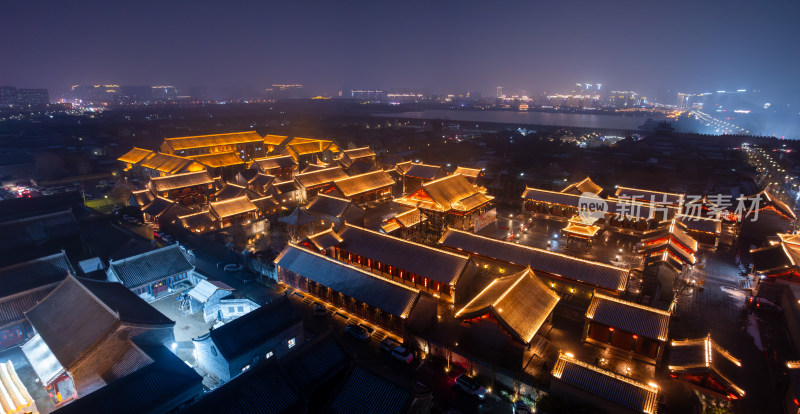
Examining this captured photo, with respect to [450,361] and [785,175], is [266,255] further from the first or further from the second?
[785,175]

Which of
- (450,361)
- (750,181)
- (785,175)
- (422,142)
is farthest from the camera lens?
(422,142)

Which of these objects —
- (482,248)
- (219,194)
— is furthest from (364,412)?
(219,194)

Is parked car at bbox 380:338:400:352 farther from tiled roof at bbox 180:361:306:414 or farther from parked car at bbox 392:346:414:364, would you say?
tiled roof at bbox 180:361:306:414

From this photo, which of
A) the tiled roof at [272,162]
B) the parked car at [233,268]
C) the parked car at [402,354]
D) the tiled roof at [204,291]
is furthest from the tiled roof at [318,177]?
the parked car at [402,354]

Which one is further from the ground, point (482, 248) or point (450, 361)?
point (482, 248)

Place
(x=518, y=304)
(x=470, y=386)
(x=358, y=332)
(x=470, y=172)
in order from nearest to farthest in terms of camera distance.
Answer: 1. (x=470, y=386)
2. (x=518, y=304)
3. (x=358, y=332)
4. (x=470, y=172)

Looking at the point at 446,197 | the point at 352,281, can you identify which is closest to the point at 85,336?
the point at 352,281

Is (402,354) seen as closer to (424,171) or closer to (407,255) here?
(407,255)
